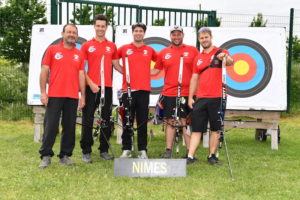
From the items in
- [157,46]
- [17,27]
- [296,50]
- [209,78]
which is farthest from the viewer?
[296,50]

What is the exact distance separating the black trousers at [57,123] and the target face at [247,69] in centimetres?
284

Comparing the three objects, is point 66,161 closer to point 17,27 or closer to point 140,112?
point 140,112

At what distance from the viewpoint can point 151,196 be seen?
352 cm

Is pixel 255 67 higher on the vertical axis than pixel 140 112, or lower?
higher

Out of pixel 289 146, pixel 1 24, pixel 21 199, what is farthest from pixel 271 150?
pixel 1 24

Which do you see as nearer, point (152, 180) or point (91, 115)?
point (152, 180)

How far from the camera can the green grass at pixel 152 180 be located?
11.7 feet

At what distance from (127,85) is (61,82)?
30.3 inches

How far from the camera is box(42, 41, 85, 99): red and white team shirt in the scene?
4.46 meters

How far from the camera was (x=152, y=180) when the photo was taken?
13.3 feet

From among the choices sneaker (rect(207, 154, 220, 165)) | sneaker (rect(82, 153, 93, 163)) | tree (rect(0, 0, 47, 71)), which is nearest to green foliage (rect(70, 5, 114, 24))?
tree (rect(0, 0, 47, 71))

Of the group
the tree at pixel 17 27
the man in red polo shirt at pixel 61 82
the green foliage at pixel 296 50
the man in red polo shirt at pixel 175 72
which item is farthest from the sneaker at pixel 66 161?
the green foliage at pixel 296 50

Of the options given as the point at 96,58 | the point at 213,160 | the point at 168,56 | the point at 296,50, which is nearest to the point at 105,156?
the point at 96,58

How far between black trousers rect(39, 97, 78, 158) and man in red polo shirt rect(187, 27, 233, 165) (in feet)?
4.52
